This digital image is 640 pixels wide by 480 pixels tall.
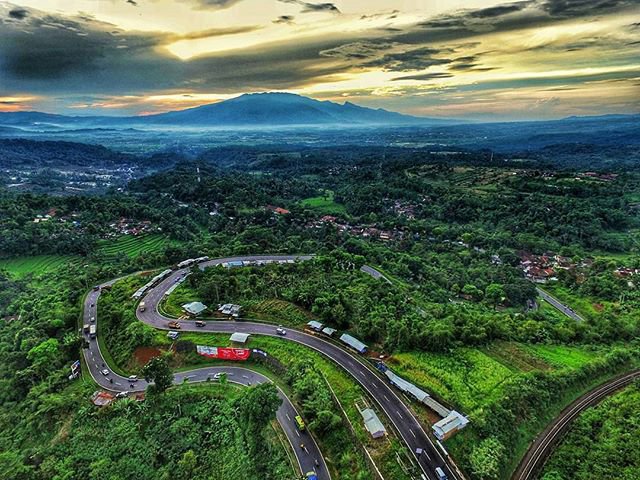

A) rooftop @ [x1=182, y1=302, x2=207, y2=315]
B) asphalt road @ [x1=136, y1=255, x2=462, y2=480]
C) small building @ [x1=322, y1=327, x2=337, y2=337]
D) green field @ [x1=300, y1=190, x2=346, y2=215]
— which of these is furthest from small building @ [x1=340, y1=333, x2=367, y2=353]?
green field @ [x1=300, y1=190, x2=346, y2=215]

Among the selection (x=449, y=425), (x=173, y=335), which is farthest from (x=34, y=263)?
(x=449, y=425)

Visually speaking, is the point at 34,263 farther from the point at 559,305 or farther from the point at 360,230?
the point at 559,305

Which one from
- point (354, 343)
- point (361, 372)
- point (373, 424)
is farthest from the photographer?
point (354, 343)

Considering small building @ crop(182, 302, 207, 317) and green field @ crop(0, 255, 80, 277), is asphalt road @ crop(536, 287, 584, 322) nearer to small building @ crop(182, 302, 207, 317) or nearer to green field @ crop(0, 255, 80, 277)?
small building @ crop(182, 302, 207, 317)

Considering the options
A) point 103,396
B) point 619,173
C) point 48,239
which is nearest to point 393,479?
point 103,396

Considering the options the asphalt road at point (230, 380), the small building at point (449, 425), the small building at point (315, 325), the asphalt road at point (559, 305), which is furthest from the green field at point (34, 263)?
the asphalt road at point (559, 305)

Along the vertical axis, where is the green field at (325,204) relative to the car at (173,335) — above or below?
below

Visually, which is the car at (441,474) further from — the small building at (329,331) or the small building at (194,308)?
the small building at (194,308)
